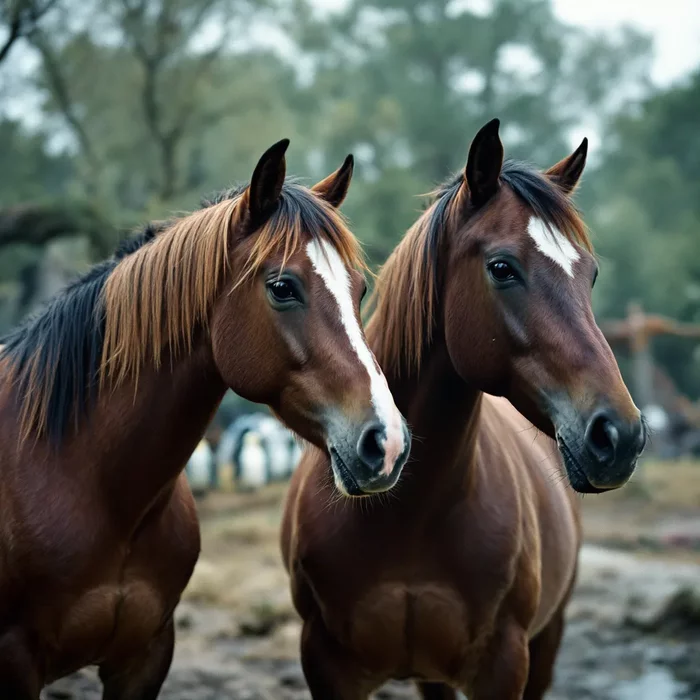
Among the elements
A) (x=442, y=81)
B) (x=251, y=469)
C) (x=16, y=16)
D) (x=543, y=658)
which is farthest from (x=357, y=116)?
(x=543, y=658)

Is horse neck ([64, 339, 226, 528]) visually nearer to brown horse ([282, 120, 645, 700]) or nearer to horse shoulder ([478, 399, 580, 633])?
brown horse ([282, 120, 645, 700])

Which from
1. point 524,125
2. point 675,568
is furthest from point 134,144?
point 675,568

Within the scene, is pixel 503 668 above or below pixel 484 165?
below

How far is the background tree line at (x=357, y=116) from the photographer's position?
16828mm

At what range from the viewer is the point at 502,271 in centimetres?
250

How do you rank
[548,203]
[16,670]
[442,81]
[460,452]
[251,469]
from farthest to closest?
[442,81]
[251,469]
[460,452]
[548,203]
[16,670]

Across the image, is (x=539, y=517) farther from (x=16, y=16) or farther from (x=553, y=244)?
(x=16, y=16)

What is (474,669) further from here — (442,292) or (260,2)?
(260,2)

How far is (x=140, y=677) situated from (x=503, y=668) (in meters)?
1.28

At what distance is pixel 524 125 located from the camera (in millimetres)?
25547

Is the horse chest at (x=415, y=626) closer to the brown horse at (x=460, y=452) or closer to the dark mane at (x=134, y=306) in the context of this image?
the brown horse at (x=460, y=452)

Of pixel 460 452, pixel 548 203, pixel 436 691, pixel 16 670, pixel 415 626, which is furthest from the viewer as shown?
pixel 436 691

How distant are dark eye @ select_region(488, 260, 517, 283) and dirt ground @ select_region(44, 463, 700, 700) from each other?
2.96 m

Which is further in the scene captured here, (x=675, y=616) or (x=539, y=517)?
(x=675, y=616)
